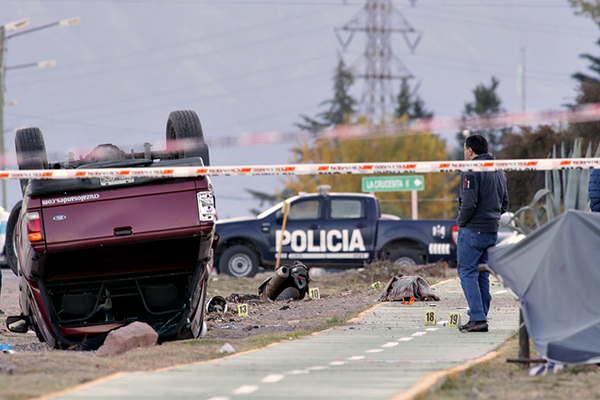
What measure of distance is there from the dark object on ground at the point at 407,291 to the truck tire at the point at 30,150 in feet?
16.8

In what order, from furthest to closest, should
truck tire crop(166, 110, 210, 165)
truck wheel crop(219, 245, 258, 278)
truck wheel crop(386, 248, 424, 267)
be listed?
truck wheel crop(219, 245, 258, 278) < truck wheel crop(386, 248, 424, 267) < truck tire crop(166, 110, 210, 165)

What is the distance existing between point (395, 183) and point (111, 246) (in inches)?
1097

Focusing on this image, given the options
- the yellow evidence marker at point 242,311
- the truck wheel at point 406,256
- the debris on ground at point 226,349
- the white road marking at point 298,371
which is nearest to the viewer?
the white road marking at point 298,371

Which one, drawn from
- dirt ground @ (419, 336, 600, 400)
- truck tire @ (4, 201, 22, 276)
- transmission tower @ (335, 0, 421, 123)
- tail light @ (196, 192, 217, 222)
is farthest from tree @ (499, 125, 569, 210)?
transmission tower @ (335, 0, 421, 123)

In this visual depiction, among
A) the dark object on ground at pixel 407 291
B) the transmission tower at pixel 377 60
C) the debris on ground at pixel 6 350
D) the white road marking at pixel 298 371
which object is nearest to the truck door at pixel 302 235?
the dark object on ground at pixel 407 291

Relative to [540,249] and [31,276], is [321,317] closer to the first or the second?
[31,276]

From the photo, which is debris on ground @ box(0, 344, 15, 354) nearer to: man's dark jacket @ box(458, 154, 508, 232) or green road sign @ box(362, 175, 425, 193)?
man's dark jacket @ box(458, 154, 508, 232)

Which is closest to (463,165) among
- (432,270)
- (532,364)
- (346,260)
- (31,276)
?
(532,364)

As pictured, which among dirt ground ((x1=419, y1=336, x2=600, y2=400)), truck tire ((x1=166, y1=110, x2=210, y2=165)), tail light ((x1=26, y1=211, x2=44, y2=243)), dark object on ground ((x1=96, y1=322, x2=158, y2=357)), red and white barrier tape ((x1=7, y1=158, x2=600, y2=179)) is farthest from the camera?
truck tire ((x1=166, y1=110, x2=210, y2=165))

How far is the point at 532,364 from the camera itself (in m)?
11.6

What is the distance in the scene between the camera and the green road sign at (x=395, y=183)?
137 feet

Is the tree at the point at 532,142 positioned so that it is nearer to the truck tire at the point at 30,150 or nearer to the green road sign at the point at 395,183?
the green road sign at the point at 395,183

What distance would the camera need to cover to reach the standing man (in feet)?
48.4

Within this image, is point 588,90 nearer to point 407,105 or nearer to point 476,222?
point 476,222
